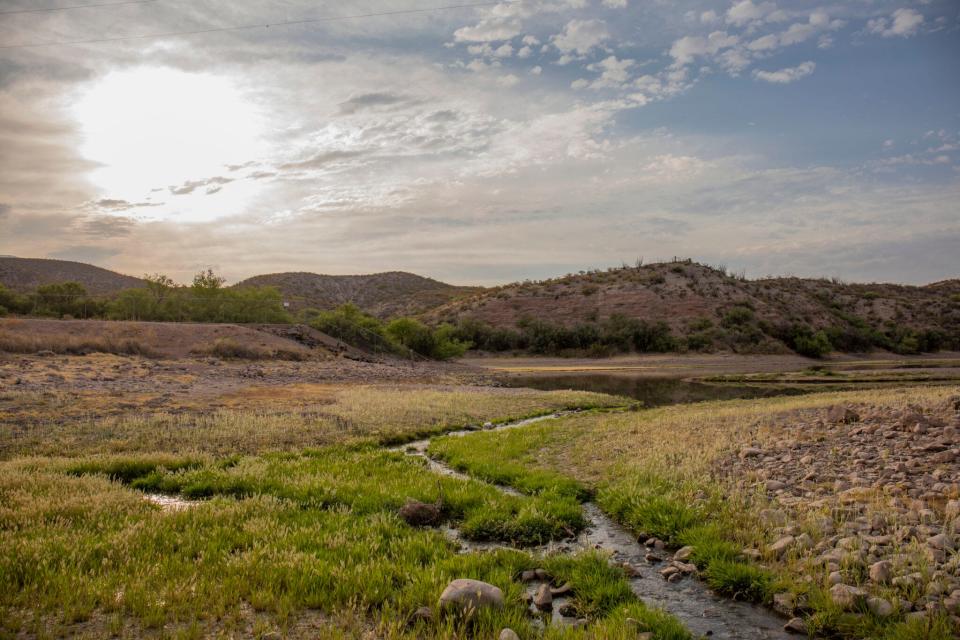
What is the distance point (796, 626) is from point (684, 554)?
2.23 meters

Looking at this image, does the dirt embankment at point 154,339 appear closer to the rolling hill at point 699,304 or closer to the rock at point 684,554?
the rock at point 684,554

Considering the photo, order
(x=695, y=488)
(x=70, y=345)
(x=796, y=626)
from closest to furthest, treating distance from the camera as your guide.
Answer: (x=796, y=626) < (x=695, y=488) < (x=70, y=345)

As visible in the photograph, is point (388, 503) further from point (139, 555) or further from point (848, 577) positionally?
point (848, 577)

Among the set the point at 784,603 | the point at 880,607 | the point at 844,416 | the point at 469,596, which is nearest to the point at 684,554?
the point at 784,603

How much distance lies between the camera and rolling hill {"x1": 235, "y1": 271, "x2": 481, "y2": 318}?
518 ft

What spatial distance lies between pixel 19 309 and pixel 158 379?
1517 inches

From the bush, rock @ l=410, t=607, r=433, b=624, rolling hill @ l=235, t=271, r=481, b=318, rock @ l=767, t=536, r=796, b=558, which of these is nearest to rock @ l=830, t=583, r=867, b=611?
rock @ l=767, t=536, r=796, b=558

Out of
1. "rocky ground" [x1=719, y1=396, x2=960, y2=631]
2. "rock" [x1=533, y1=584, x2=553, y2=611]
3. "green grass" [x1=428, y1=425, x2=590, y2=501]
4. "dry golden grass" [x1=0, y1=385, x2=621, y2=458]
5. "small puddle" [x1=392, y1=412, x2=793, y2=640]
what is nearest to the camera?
"small puddle" [x1=392, y1=412, x2=793, y2=640]

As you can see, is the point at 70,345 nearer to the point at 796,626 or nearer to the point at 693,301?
the point at 796,626

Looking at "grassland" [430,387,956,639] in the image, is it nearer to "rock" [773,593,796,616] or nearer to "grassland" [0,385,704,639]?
"rock" [773,593,796,616]

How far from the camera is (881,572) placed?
7375mm

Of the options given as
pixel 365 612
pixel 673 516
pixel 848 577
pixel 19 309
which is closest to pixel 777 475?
pixel 673 516

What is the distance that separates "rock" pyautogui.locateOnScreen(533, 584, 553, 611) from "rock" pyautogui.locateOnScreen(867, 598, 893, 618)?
373 cm

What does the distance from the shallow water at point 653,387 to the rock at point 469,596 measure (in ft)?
97.4
